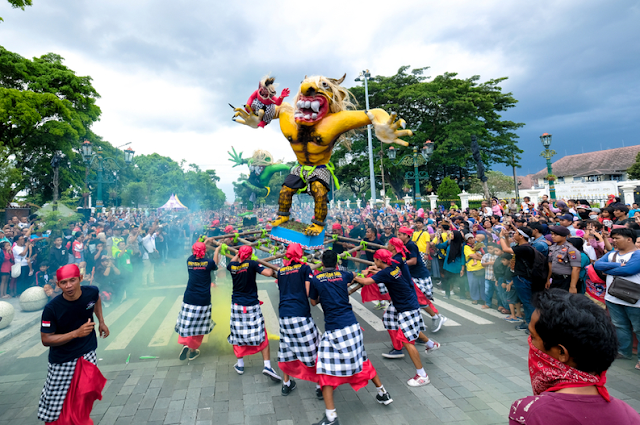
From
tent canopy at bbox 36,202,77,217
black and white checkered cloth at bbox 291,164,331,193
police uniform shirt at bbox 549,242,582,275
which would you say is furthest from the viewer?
tent canopy at bbox 36,202,77,217

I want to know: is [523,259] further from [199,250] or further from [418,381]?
[199,250]

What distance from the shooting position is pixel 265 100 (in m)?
6.09

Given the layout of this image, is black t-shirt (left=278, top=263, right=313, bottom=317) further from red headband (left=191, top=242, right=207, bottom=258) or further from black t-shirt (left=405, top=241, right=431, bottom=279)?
black t-shirt (left=405, top=241, right=431, bottom=279)

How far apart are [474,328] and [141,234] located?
36.4ft

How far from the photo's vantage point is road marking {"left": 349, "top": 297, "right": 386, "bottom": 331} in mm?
7191

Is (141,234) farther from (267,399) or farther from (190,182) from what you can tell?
(190,182)

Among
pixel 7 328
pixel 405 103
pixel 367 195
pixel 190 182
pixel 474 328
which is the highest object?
pixel 405 103

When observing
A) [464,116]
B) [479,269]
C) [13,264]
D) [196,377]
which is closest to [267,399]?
[196,377]

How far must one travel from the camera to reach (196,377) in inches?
195

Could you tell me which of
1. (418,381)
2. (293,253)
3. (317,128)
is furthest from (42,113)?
(418,381)

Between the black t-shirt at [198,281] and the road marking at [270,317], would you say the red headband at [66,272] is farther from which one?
the road marking at [270,317]

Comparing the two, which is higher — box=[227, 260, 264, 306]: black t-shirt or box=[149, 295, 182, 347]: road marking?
box=[227, 260, 264, 306]: black t-shirt

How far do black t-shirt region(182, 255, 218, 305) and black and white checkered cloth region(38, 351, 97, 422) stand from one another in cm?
208

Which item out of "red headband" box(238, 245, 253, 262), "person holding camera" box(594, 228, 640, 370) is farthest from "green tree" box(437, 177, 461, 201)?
"red headband" box(238, 245, 253, 262)
